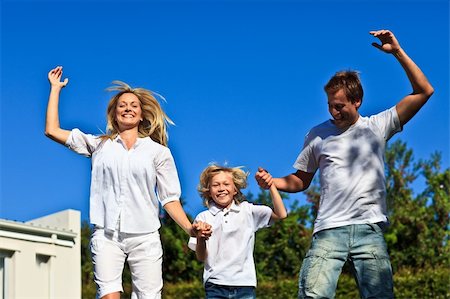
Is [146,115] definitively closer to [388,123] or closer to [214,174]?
[214,174]

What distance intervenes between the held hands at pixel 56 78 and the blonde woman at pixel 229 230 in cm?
115

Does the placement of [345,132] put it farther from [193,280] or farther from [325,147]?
[193,280]

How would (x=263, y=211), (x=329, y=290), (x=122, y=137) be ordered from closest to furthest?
1. (x=329, y=290)
2. (x=122, y=137)
3. (x=263, y=211)

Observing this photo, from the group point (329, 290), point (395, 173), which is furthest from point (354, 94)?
point (395, 173)

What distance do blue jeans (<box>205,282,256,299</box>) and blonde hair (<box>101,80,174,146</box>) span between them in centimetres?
94

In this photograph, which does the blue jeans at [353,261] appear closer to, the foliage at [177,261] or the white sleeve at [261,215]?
the white sleeve at [261,215]

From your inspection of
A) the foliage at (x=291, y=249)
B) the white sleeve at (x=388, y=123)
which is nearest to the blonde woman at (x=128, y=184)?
the white sleeve at (x=388, y=123)

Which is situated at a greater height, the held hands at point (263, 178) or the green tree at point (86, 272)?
the green tree at point (86, 272)

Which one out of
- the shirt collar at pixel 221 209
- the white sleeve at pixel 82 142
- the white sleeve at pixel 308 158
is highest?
the white sleeve at pixel 82 142

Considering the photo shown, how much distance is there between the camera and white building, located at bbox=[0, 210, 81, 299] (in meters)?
9.84

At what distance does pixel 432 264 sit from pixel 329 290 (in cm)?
1381

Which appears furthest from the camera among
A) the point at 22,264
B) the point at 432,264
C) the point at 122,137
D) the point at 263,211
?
the point at 432,264

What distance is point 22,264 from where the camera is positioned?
1001 centimetres

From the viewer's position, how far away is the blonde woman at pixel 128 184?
5.03 m
